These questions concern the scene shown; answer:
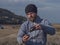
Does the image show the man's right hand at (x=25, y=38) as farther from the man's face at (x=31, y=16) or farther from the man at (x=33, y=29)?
the man's face at (x=31, y=16)

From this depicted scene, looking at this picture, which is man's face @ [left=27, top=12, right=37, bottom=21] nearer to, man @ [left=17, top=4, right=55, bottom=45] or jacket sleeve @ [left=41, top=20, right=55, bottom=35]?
man @ [left=17, top=4, right=55, bottom=45]

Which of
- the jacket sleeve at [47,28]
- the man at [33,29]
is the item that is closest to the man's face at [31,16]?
the man at [33,29]

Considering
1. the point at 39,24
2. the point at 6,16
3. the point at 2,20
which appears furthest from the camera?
the point at 6,16

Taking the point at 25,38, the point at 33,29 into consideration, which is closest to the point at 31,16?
the point at 33,29

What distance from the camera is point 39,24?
6.38 m

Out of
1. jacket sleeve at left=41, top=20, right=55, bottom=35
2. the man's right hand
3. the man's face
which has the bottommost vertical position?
the man's right hand

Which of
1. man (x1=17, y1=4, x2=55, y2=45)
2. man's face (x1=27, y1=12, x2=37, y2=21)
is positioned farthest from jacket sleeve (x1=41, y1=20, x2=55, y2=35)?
man's face (x1=27, y1=12, x2=37, y2=21)

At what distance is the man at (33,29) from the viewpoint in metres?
6.42

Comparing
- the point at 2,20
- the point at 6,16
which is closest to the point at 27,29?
the point at 2,20

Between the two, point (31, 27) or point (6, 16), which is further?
point (6, 16)

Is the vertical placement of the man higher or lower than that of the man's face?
lower

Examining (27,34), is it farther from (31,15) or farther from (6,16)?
(6,16)

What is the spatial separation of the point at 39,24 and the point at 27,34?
0.35 m

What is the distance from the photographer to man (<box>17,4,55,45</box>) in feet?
21.1
